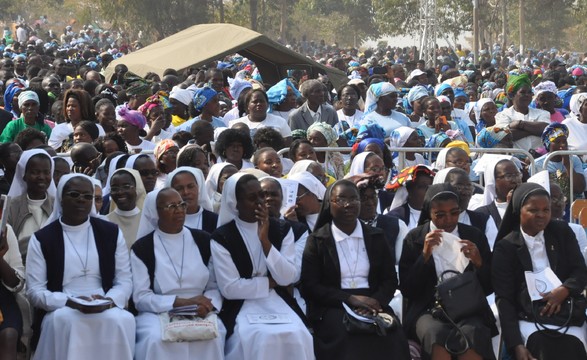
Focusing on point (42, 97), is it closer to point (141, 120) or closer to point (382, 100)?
point (141, 120)

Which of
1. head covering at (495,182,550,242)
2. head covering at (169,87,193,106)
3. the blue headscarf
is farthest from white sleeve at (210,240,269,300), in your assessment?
head covering at (169,87,193,106)

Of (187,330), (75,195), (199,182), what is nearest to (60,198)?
(75,195)

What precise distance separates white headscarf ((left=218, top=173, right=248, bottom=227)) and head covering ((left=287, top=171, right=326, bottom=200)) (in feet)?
2.99

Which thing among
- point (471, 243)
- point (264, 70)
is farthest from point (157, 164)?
point (264, 70)

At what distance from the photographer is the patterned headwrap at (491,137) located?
12391 millimetres

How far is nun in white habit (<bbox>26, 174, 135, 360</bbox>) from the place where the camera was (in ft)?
23.2

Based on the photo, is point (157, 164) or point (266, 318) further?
point (157, 164)

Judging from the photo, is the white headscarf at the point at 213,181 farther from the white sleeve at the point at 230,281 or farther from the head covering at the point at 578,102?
the head covering at the point at 578,102

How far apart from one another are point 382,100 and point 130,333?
6371 millimetres

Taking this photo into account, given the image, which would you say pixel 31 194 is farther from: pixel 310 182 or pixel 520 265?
pixel 520 265

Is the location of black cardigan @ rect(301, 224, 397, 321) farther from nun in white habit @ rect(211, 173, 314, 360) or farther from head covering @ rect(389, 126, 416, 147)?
head covering @ rect(389, 126, 416, 147)

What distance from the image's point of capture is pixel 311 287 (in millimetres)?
7609

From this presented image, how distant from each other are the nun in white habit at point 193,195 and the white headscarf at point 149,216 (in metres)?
0.39

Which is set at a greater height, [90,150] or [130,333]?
[90,150]
